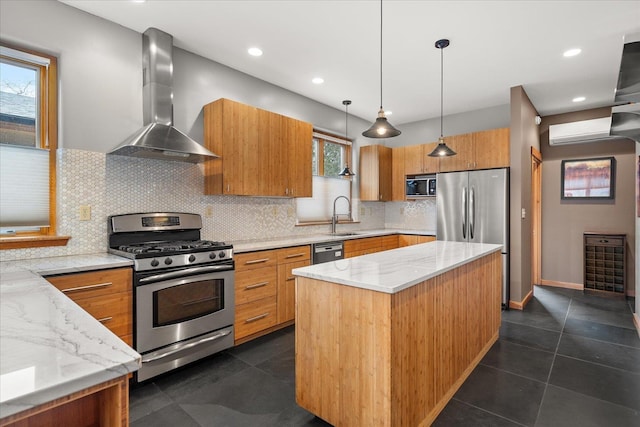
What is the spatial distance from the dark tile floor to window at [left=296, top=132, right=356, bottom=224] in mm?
1911

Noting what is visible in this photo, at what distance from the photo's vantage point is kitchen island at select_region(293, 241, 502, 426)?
1.64 m

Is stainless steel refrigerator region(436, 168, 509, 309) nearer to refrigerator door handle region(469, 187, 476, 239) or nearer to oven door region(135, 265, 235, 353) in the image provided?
refrigerator door handle region(469, 187, 476, 239)

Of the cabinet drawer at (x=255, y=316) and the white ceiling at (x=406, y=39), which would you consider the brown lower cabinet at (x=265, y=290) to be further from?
the white ceiling at (x=406, y=39)

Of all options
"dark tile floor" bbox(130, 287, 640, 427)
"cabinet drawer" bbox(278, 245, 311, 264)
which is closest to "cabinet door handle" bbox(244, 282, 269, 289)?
"cabinet drawer" bbox(278, 245, 311, 264)

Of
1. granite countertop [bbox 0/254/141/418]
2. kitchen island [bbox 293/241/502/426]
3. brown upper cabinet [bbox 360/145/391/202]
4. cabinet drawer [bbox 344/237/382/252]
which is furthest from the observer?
brown upper cabinet [bbox 360/145/391/202]

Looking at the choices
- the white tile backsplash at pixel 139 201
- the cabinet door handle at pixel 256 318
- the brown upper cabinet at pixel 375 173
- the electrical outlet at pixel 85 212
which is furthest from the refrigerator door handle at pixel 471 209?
the electrical outlet at pixel 85 212

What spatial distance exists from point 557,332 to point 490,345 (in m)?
0.99

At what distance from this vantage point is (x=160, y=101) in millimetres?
2914

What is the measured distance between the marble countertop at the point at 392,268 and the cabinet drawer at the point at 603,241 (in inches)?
130

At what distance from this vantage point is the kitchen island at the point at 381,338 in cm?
164

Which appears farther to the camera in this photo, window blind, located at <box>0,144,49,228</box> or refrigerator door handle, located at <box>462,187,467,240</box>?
refrigerator door handle, located at <box>462,187,467,240</box>

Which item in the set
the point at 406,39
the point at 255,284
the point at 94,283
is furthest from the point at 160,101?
the point at 406,39

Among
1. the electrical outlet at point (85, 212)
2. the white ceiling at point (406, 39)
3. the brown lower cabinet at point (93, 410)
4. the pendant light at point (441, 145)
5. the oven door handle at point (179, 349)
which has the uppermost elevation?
the white ceiling at point (406, 39)

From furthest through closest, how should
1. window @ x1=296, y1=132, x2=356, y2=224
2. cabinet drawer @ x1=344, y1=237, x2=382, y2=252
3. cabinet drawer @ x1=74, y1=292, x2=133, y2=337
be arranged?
1. window @ x1=296, y1=132, x2=356, y2=224
2. cabinet drawer @ x1=344, y1=237, x2=382, y2=252
3. cabinet drawer @ x1=74, y1=292, x2=133, y2=337
